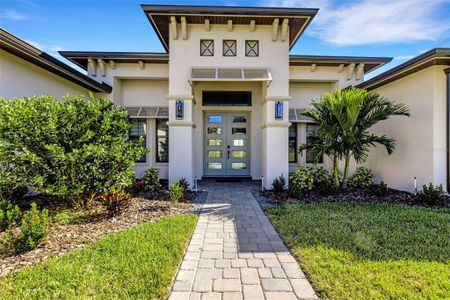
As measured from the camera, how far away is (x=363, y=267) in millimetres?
3182

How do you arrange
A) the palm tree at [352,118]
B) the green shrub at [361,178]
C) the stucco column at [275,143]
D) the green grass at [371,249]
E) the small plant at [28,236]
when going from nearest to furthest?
the green grass at [371,249] → the small plant at [28,236] → the palm tree at [352,118] → the stucco column at [275,143] → the green shrub at [361,178]

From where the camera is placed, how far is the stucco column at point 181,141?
8695 mm

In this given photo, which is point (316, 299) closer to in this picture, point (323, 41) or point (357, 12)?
point (357, 12)

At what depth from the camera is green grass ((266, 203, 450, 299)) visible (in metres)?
2.76

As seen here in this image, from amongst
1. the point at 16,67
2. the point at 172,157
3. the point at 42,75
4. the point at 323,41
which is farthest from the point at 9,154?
the point at 323,41

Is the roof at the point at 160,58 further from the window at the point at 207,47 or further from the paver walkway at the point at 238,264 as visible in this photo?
the paver walkway at the point at 238,264

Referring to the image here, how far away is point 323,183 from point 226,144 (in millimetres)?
4760

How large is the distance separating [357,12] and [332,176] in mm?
6364

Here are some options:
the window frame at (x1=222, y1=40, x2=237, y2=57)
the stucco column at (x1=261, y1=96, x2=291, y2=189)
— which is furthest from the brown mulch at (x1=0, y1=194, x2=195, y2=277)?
the window frame at (x1=222, y1=40, x2=237, y2=57)

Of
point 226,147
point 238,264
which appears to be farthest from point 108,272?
point 226,147

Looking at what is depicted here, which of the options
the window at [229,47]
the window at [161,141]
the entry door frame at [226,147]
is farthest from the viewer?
the entry door frame at [226,147]

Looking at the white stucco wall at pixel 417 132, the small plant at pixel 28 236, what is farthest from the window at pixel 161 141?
the white stucco wall at pixel 417 132

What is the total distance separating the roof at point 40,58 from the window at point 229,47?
16.2 feet

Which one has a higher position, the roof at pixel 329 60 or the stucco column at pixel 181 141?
the roof at pixel 329 60
